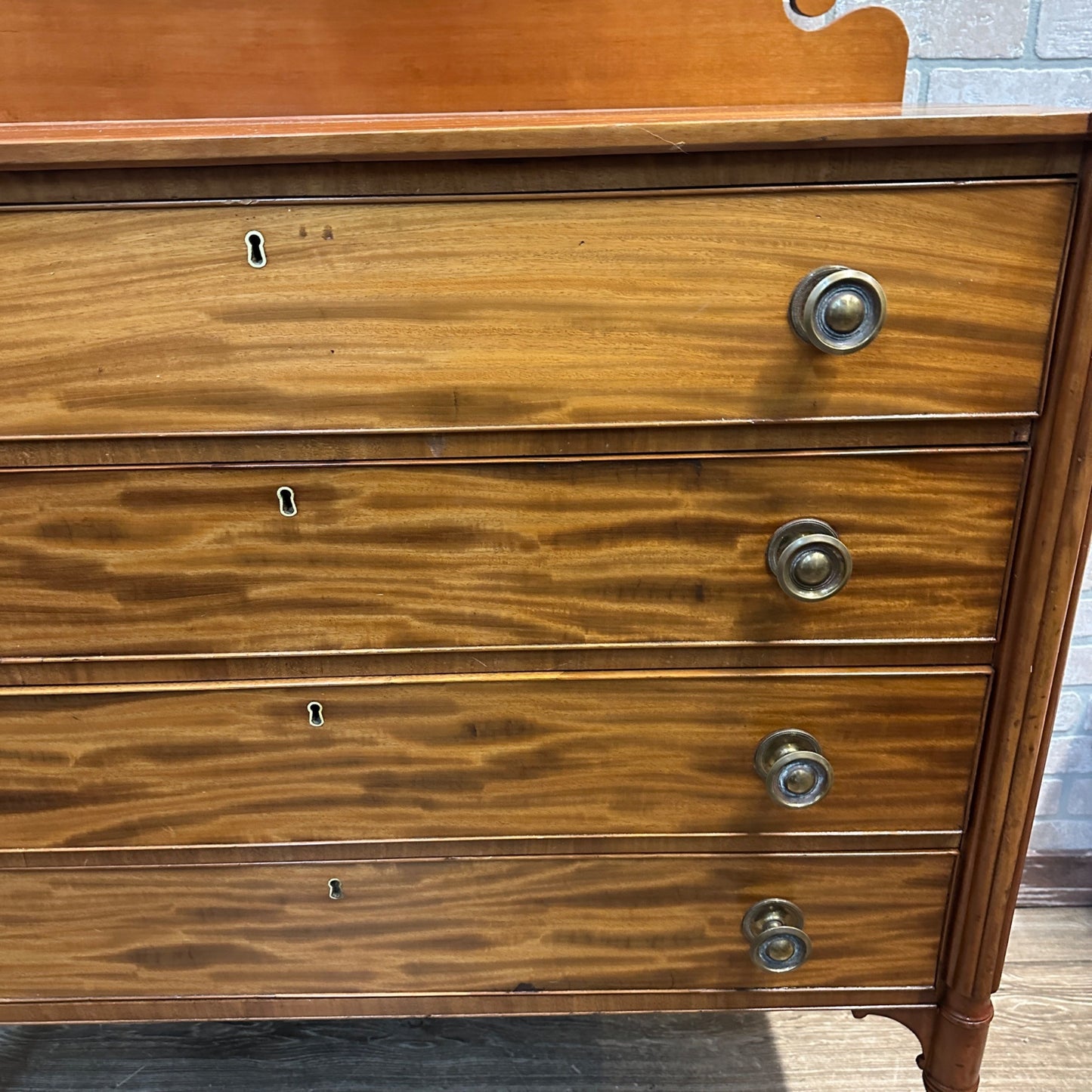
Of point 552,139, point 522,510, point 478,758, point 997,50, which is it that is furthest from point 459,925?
point 997,50

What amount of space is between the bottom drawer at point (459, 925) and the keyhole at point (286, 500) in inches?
13.1

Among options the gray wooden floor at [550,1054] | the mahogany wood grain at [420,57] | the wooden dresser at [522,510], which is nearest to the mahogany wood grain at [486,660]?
the wooden dresser at [522,510]

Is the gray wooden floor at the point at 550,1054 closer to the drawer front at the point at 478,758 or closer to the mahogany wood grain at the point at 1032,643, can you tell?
the mahogany wood grain at the point at 1032,643

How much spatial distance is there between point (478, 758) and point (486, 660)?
9cm

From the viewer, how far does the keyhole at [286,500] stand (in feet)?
2.24

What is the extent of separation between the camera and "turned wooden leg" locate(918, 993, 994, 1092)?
0.83 m

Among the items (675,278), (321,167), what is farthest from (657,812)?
(321,167)

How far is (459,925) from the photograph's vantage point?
0.82 m

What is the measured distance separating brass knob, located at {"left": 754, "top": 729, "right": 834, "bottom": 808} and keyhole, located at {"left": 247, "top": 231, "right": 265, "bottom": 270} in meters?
0.54

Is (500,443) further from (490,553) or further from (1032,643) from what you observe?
(1032,643)

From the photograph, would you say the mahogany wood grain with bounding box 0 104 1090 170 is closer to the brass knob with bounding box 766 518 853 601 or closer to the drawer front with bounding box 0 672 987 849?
the brass knob with bounding box 766 518 853 601

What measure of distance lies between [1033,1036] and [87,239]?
1.34m

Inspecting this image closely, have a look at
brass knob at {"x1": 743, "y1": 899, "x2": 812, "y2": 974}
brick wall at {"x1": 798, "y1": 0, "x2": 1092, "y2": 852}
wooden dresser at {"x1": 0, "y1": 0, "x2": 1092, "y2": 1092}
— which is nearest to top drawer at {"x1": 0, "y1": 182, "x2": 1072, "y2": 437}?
wooden dresser at {"x1": 0, "y1": 0, "x2": 1092, "y2": 1092}

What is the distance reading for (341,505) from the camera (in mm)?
688
